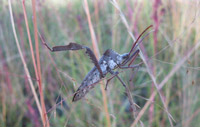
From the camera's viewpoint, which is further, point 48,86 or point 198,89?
point 48,86

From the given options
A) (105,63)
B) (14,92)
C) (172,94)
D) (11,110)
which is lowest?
(172,94)

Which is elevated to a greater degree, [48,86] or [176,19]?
[176,19]

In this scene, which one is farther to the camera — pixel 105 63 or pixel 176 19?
pixel 176 19

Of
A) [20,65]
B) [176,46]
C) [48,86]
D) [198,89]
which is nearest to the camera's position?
[198,89]

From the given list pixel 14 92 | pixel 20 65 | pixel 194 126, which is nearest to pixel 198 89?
pixel 194 126

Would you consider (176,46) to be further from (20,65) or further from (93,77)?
(20,65)

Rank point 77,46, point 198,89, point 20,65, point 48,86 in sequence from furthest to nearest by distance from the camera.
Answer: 1. point 20,65
2. point 48,86
3. point 198,89
4. point 77,46

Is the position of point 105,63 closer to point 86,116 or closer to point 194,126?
point 194,126

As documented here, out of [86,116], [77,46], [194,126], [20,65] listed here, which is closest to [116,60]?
[77,46]

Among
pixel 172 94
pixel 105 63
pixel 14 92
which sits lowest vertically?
pixel 172 94
